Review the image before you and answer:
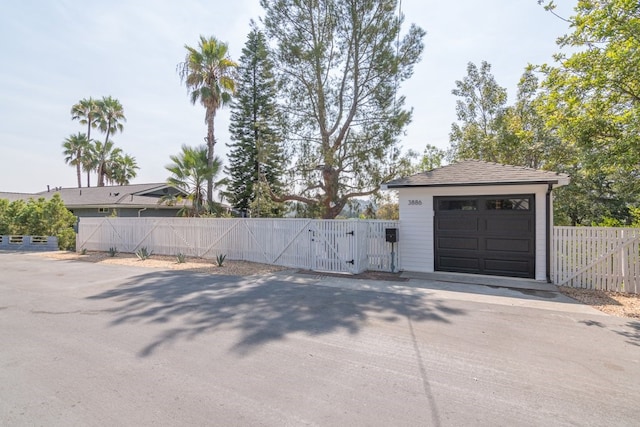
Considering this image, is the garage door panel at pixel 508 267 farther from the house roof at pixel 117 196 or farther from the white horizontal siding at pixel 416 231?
the house roof at pixel 117 196

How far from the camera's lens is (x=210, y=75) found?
18.1 metres

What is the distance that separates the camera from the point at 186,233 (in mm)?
12859

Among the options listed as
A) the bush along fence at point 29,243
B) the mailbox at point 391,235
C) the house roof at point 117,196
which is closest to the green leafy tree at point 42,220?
the bush along fence at point 29,243

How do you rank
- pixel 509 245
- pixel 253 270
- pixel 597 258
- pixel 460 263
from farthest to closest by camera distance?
pixel 253 270 < pixel 460 263 < pixel 509 245 < pixel 597 258

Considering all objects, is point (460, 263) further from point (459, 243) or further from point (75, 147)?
point (75, 147)

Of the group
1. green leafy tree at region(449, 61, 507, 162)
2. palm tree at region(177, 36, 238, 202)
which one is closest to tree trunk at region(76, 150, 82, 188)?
palm tree at region(177, 36, 238, 202)

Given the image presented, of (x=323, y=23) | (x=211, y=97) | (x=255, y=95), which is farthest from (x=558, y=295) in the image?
(x=255, y=95)

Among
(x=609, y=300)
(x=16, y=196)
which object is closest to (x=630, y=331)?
(x=609, y=300)

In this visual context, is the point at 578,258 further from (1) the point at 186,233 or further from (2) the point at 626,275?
(1) the point at 186,233

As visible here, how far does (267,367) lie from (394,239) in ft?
20.4

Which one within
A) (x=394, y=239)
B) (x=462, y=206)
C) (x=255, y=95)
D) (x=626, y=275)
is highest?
(x=255, y=95)

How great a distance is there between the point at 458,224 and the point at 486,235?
76 cm

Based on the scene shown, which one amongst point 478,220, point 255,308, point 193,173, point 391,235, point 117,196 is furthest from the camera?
point 117,196

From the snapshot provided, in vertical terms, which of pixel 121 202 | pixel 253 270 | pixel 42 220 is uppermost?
pixel 121 202
